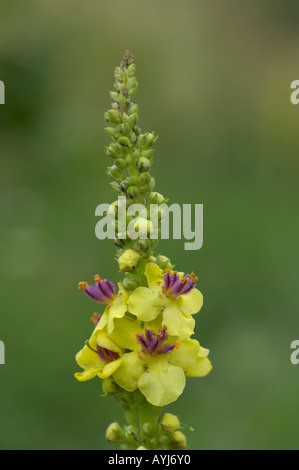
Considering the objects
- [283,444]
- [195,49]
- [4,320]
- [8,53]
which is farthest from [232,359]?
[195,49]

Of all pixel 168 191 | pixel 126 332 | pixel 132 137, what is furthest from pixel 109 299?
pixel 168 191

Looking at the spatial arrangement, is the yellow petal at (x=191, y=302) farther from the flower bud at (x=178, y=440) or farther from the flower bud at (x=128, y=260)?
the flower bud at (x=178, y=440)

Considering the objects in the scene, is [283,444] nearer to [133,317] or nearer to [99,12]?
[133,317]

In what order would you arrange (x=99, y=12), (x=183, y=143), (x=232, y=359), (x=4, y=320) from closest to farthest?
1. (x=232, y=359)
2. (x=4, y=320)
3. (x=183, y=143)
4. (x=99, y=12)

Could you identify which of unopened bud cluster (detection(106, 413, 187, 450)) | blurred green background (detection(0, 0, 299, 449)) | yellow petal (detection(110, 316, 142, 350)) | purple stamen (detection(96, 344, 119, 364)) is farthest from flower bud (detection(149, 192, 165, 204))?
blurred green background (detection(0, 0, 299, 449))

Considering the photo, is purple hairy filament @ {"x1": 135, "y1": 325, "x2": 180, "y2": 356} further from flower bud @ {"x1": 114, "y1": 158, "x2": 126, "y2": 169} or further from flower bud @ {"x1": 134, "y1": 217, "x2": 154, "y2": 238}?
flower bud @ {"x1": 114, "y1": 158, "x2": 126, "y2": 169}

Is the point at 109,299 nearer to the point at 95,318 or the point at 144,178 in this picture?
the point at 95,318
